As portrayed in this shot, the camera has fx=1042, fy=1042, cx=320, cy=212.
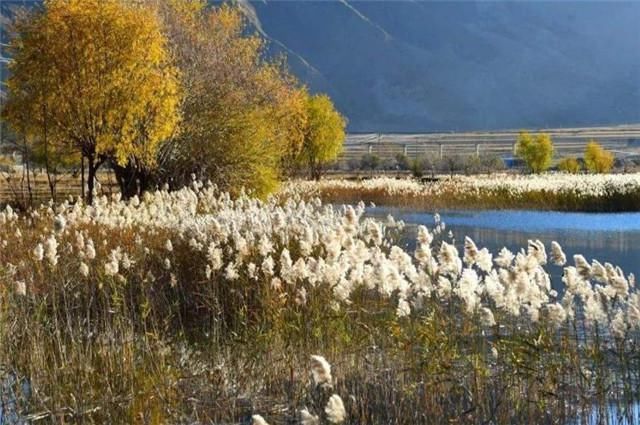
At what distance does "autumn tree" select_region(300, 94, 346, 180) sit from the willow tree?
96.5 feet

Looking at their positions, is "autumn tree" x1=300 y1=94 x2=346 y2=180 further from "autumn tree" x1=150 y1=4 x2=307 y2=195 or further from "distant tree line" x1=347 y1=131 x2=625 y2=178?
"autumn tree" x1=150 y1=4 x2=307 y2=195

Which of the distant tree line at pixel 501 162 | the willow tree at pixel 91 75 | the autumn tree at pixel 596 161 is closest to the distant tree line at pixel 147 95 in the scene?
the willow tree at pixel 91 75

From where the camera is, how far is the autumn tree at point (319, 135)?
55.2 metres

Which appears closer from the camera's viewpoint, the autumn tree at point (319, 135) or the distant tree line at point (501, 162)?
the autumn tree at point (319, 135)

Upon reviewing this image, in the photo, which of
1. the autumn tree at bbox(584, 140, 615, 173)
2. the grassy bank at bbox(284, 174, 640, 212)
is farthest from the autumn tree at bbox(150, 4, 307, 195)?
the autumn tree at bbox(584, 140, 615, 173)

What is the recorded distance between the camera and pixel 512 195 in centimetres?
3428

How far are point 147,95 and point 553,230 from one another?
33.4 feet

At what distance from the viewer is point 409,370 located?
295 inches

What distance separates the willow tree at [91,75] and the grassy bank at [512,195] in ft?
32.8

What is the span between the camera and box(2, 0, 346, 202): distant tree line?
2356 centimetres

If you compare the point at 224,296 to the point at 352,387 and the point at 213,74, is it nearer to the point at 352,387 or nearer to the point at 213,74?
the point at 352,387

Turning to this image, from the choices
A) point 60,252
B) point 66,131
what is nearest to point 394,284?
point 60,252

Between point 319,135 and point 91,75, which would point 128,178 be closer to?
point 91,75

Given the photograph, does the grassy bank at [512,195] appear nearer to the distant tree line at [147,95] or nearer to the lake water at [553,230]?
the lake water at [553,230]
